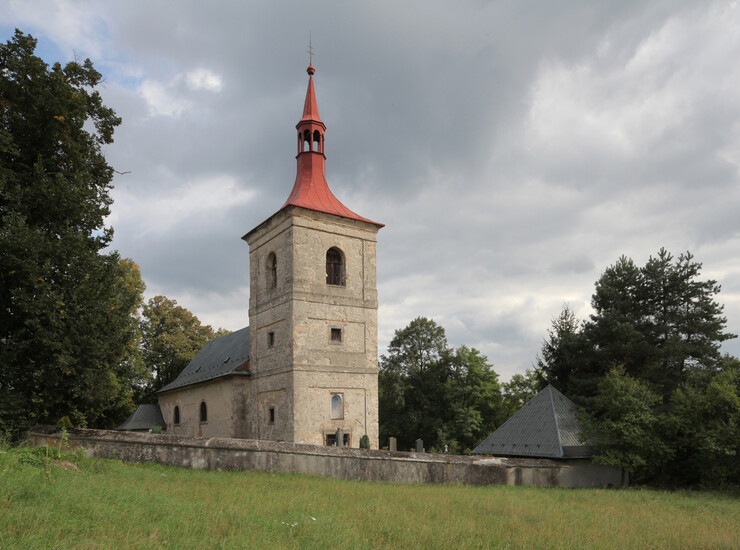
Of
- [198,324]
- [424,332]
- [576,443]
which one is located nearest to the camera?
[576,443]

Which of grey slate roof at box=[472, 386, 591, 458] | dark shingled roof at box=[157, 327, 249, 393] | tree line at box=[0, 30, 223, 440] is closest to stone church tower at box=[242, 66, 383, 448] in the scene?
dark shingled roof at box=[157, 327, 249, 393]

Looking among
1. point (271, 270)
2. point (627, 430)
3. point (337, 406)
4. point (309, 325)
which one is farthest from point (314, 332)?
point (627, 430)

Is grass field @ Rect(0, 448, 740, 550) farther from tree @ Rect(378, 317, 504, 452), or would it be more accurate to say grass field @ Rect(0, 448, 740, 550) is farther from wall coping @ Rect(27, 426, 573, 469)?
tree @ Rect(378, 317, 504, 452)

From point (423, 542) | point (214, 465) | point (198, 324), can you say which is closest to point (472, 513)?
point (423, 542)

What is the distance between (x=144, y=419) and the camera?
37.2m

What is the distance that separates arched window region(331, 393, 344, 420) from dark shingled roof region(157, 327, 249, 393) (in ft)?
16.9

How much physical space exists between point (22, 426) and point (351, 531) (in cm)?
1011

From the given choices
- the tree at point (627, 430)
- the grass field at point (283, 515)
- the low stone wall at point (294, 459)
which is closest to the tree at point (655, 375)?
the tree at point (627, 430)

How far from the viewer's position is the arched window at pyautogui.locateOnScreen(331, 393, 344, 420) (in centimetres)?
2431

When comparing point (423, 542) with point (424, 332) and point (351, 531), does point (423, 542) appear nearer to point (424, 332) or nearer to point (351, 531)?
point (351, 531)

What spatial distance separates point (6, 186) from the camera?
45.3ft

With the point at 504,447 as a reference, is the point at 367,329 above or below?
above

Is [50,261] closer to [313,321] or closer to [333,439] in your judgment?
[313,321]

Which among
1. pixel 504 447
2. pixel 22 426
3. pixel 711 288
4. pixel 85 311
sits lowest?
pixel 504 447
